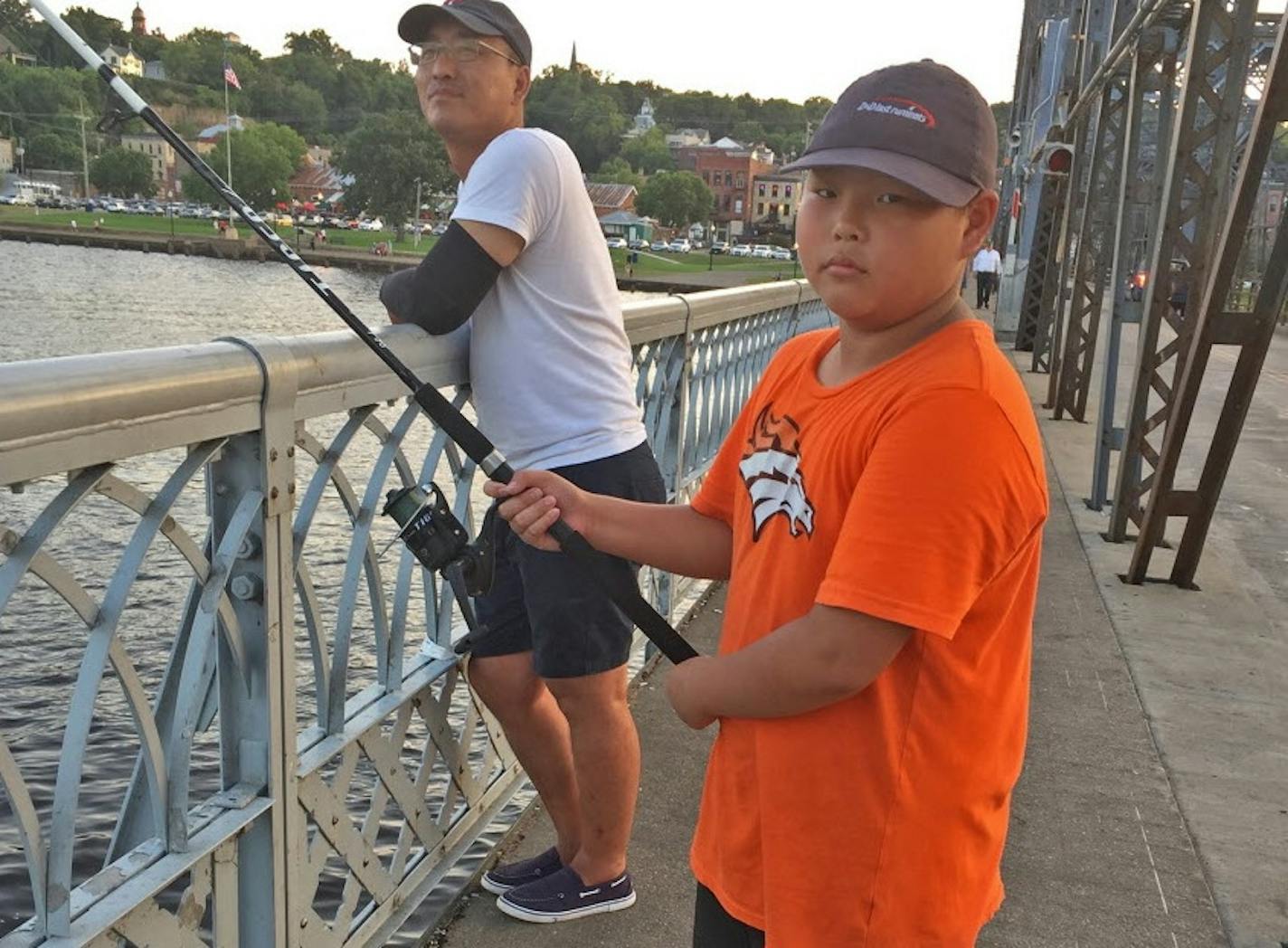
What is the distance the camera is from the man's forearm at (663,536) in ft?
6.43

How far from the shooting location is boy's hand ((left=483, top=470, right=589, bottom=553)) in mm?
2035

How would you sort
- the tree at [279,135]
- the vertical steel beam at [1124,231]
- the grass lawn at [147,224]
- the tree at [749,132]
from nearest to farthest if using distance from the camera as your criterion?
the vertical steel beam at [1124,231] < the tree at [279,135] < the grass lawn at [147,224] < the tree at [749,132]

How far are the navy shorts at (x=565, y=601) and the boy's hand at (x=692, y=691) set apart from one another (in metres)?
0.83

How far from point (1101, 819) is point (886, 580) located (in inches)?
102

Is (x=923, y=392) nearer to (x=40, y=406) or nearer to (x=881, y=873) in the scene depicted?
(x=881, y=873)

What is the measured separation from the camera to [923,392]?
143 centimetres

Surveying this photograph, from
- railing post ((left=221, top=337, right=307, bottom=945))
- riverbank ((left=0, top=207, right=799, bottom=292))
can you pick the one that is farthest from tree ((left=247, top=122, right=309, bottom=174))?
riverbank ((left=0, top=207, right=799, bottom=292))

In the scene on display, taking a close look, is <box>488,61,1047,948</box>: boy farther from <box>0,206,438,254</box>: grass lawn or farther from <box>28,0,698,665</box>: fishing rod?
<box>0,206,438,254</box>: grass lawn

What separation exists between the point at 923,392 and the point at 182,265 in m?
74.2

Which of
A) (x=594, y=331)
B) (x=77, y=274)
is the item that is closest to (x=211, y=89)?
(x=594, y=331)

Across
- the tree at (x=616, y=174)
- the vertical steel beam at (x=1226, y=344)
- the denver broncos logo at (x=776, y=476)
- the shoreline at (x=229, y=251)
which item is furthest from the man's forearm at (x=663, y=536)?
the tree at (x=616, y=174)

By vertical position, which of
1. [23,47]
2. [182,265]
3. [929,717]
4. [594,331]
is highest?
[23,47]

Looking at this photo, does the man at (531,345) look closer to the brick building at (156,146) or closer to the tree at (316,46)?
the brick building at (156,146)

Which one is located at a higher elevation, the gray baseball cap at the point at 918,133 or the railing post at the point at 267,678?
the gray baseball cap at the point at 918,133
